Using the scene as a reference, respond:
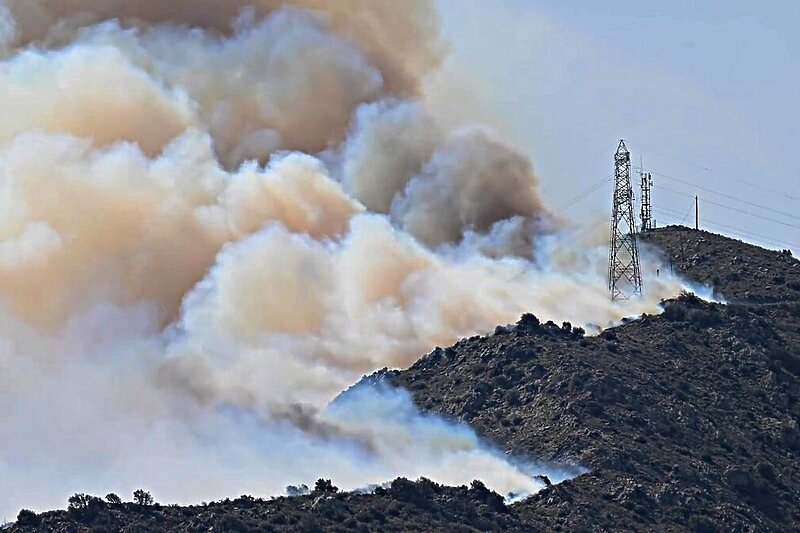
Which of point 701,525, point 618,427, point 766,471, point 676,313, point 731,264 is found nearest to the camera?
point 701,525

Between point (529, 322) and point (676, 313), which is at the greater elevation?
point (676, 313)

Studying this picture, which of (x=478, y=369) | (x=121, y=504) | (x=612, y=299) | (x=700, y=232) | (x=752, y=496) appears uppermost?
(x=700, y=232)

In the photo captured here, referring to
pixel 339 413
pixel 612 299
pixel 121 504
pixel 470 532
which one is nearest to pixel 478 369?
pixel 339 413

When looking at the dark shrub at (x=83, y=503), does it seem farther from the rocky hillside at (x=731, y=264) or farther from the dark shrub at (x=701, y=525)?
the rocky hillside at (x=731, y=264)

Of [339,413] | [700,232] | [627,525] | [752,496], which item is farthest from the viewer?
[700,232]

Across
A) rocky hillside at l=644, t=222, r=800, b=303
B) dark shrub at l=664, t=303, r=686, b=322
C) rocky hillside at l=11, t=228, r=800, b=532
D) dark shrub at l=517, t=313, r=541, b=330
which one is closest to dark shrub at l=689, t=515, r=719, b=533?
rocky hillside at l=11, t=228, r=800, b=532

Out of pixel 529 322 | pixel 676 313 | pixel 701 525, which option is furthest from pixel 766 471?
pixel 676 313

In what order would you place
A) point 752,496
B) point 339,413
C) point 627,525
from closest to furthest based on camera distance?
1. point 627,525
2. point 752,496
3. point 339,413

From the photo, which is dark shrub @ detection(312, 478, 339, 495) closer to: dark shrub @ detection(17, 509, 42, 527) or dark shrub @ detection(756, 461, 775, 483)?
dark shrub @ detection(17, 509, 42, 527)

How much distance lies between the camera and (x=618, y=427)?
134125 millimetres

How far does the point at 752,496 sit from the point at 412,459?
20.2 meters

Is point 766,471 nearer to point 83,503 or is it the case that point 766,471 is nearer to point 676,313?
point 676,313

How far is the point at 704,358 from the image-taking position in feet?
488

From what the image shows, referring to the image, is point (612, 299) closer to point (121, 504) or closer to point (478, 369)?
point (478, 369)
